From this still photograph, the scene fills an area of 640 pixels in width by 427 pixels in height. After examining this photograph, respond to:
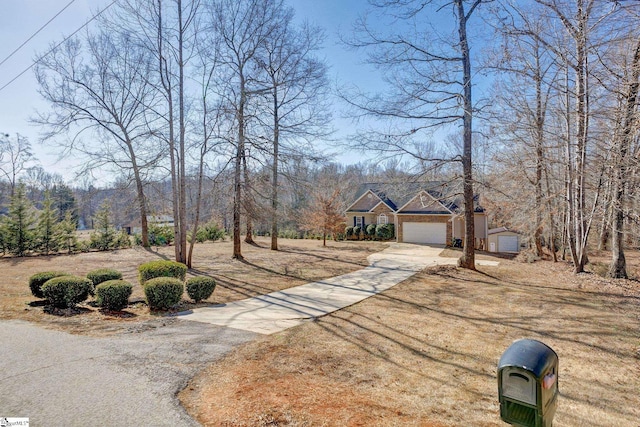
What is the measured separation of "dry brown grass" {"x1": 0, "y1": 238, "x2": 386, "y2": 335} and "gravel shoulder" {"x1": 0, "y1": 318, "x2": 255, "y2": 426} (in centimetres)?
63

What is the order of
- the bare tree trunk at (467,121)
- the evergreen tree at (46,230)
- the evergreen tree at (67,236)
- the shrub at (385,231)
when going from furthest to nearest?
the shrub at (385,231) < the evergreen tree at (67,236) < the evergreen tree at (46,230) < the bare tree trunk at (467,121)

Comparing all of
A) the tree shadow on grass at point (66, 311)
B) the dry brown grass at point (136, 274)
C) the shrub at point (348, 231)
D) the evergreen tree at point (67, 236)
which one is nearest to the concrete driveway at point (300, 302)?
the dry brown grass at point (136, 274)

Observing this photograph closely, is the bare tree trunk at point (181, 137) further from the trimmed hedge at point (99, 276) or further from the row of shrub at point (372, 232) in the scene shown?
the row of shrub at point (372, 232)


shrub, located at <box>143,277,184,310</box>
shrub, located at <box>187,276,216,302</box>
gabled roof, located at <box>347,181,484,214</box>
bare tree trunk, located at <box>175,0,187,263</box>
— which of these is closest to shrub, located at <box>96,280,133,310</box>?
shrub, located at <box>143,277,184,310</box>

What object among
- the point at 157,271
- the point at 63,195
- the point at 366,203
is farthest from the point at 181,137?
the point at 63,195

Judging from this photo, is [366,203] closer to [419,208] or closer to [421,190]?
[419,208]

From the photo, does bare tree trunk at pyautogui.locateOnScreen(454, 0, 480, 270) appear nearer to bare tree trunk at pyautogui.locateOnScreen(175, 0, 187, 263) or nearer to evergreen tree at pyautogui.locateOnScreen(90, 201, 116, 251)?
bare tree trunk at pyautogui.locateOnScreen(175, 0, 187, 263)

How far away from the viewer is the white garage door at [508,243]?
21328 millimetres

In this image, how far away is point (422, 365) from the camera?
436 cm

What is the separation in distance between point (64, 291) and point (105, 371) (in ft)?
13.5

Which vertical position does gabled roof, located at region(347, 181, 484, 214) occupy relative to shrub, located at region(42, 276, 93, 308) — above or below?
above

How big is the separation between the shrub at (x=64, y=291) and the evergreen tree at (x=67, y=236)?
538 inches

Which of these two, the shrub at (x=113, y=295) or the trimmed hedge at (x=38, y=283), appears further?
the trimmed hedge at (x=38, y=283)

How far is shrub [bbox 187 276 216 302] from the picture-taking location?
7.47m
